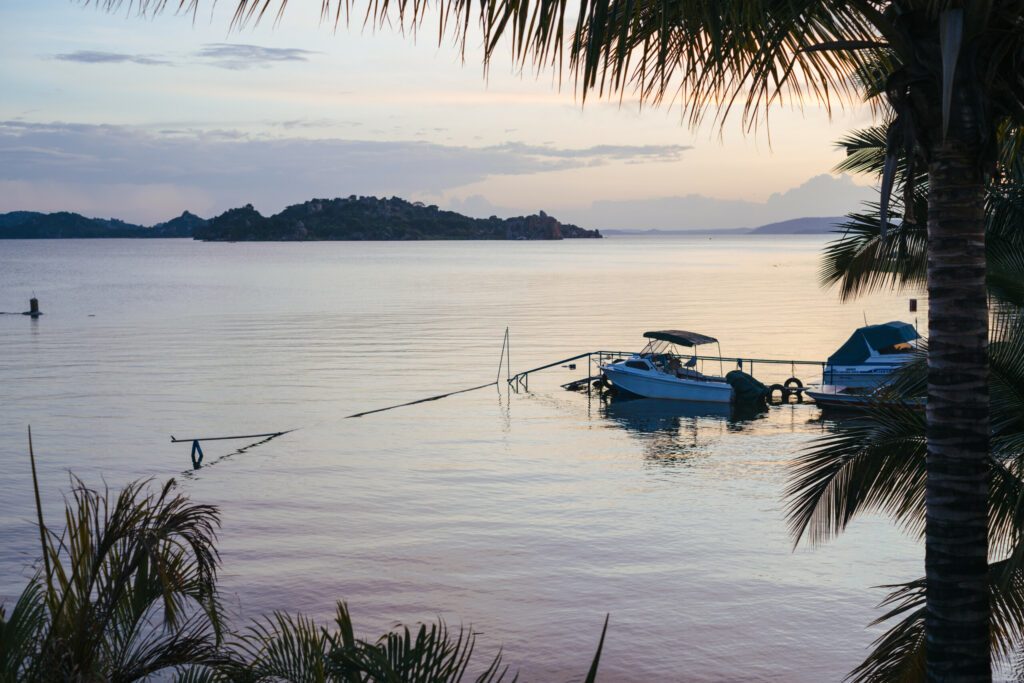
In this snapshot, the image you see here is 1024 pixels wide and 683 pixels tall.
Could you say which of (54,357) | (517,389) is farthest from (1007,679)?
(54,357)

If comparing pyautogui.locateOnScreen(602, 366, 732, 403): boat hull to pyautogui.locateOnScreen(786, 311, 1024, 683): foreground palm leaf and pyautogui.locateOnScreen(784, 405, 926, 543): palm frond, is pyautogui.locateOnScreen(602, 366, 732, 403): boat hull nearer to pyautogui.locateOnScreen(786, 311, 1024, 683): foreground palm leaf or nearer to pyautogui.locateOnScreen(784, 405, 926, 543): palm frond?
pyautogui.locateOnScreen(786, 311, 1024, 683): foreground palm leaf

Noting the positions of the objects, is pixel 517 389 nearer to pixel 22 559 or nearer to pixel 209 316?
pixel 22 559

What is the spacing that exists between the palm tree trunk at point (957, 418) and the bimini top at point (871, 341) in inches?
1491

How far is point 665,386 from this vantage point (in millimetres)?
44969

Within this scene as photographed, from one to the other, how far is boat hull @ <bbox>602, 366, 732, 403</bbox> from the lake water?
4.18 feet

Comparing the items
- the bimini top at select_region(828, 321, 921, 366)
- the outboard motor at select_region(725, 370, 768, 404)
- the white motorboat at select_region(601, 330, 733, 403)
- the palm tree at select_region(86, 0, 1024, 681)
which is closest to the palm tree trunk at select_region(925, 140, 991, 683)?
the palm tree at select_region(86, 0, 1024, 681)

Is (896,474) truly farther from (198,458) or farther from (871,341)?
(871,341)

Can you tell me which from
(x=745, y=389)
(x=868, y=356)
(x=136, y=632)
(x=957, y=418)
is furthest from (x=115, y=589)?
(x=868, y=356)

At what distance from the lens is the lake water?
1892cm

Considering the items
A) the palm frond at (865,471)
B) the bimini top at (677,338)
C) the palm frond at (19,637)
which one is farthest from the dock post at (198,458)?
the palm frond at (19,637)

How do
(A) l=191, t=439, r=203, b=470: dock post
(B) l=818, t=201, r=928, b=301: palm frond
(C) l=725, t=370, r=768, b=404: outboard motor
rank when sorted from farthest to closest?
(C) l=725, t=370, r=768, b=404: outboard motor → (A) l=191, t=439, r=203, b=470: dock post → (B) l=818, t=201, r=928, b=301: palm frond

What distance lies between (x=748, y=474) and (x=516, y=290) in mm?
91202

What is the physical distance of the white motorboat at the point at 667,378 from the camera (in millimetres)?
44031

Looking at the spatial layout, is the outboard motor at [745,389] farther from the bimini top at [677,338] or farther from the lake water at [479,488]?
the bimini top at [677,338]
